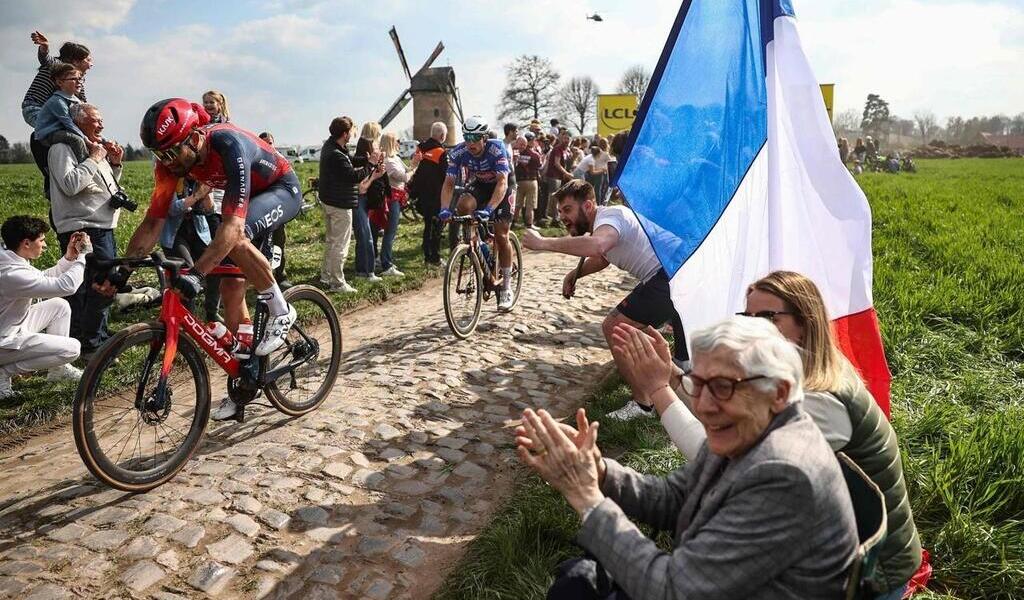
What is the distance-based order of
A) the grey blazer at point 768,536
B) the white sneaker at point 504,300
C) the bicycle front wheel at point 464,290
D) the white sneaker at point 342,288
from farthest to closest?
1. the white sneaker at point 342,288
2. the white sneaker at point 504,300
3. the bicycle front wheel at point 464,290
4. the grey blazer at point 768,536

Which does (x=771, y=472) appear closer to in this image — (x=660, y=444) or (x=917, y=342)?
(x=660, y=444)

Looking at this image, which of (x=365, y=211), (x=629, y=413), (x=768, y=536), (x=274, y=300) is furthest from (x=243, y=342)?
(x=365, y=211)

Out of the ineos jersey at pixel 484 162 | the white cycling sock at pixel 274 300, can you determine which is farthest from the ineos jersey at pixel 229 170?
the ineos jersey at pixel 484 162

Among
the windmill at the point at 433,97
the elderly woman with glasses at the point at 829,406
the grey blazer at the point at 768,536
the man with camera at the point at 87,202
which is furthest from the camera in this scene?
the windmill at the point at 433,97

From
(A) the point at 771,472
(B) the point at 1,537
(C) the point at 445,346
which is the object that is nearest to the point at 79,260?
(B) the point at 1,537

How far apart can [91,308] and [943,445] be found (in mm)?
6836

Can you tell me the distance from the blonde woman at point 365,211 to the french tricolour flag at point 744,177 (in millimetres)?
6696

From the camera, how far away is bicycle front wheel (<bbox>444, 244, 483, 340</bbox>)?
7418 millimetres

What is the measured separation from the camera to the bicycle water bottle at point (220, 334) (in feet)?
15.1

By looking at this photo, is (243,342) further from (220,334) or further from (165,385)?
(165,385)

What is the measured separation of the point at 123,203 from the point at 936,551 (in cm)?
676

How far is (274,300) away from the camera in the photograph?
4852 mm

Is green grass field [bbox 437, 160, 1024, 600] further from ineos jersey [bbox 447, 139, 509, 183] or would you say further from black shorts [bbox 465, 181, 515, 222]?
ineos jersey [bbox 447, 139, 509, 183]

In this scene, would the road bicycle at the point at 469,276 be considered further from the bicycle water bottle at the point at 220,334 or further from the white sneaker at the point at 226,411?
the bicycle water bottle at the point at 220,334
